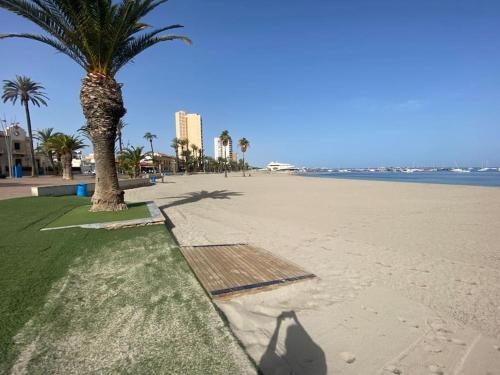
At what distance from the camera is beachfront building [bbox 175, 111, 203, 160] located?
138 metres

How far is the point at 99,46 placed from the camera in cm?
958

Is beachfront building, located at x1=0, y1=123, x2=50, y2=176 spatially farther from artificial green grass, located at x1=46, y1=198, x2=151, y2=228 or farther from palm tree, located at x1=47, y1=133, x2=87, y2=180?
artificial green grass, located at x1=46, y1=198, x2=151, y2=228

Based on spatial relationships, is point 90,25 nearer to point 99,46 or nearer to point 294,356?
point 99,46

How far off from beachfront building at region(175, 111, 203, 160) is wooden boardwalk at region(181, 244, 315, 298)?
5343 inches

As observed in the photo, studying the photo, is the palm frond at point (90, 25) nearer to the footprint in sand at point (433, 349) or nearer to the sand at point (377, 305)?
the sand at point (377, 305)

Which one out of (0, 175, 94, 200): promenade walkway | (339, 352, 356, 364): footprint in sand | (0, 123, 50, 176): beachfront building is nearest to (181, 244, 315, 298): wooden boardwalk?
(339, 352, 356, 364): footprint in sand

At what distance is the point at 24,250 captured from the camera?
553 centimetres

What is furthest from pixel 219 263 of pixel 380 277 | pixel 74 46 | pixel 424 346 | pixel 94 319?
pixel 74 46

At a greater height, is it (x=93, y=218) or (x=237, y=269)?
(x=93, y=218)

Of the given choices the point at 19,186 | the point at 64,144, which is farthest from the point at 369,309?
the point at 64,144

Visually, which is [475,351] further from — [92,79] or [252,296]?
[92,79]

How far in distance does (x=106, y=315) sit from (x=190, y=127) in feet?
475

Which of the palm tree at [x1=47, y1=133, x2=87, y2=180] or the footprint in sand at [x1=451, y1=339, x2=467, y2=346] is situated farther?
the palm tree at [x1=47, y1=133, x2=87, y2=180]

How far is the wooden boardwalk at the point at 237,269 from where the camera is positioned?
13.5 ft
